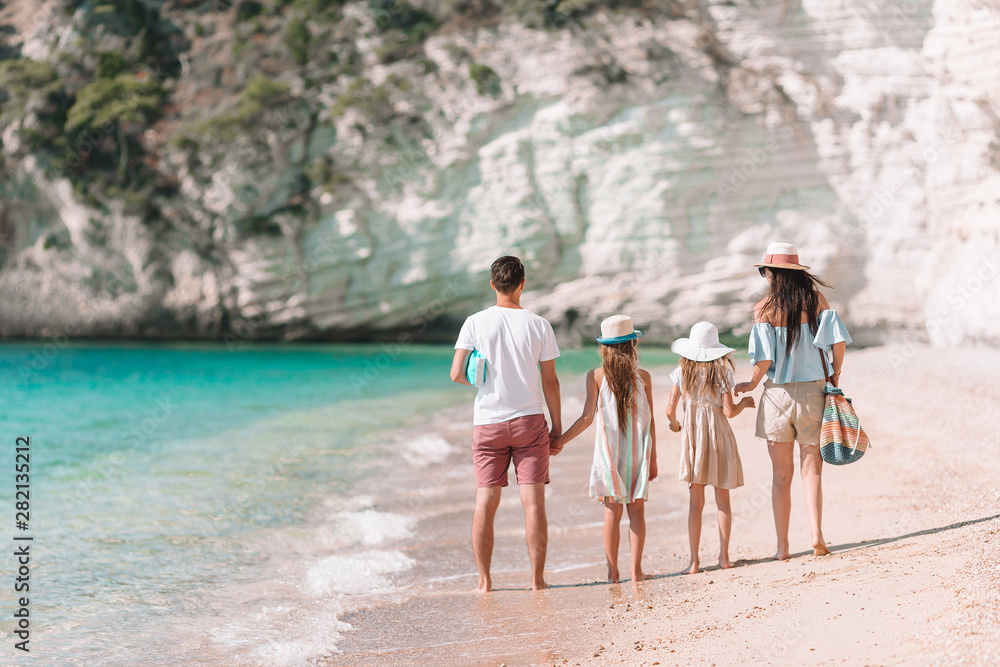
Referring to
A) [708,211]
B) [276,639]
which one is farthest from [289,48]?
[276,639]

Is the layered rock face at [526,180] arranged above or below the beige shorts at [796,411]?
above

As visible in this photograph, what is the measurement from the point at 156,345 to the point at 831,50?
68.6 ft

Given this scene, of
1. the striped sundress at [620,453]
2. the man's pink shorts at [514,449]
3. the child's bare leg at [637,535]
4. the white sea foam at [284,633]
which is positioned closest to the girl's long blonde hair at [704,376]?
the striped sundress at [620,453]

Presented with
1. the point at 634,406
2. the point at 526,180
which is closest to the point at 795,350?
the point at 634,406

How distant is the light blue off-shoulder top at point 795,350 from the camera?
12.9ft

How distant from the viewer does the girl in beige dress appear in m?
3.94

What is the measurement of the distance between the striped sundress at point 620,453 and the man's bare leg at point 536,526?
28cm

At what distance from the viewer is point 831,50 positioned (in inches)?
816

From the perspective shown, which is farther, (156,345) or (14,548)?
(156,345)

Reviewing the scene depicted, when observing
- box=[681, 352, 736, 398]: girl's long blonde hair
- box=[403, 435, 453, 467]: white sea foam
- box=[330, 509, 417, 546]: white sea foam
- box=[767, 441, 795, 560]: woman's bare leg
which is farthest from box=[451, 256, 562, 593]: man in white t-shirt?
box=[403, 435, 453, 467]: white sea foam

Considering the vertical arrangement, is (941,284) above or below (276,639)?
above

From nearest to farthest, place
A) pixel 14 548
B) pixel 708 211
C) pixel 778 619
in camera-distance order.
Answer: pixel 778 619 → pixel 14 548 → pixel 708 211

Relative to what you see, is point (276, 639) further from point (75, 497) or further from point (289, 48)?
point (289, 48)

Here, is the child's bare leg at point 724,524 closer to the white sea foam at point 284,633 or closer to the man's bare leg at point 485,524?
the man's bare leg at point 485,524
